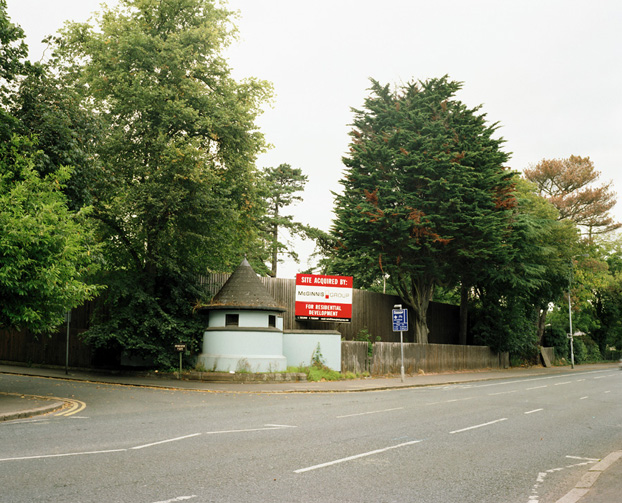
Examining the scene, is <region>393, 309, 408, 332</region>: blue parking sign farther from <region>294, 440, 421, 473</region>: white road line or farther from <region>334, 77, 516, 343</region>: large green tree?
<region>294, 440, 421, 473</region>: white road line

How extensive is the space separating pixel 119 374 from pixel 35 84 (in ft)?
43.1

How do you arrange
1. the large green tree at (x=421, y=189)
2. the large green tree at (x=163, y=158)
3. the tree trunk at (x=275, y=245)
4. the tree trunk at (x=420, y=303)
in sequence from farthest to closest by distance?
the tree trunk at (x=275, y=245)
the tree trunk at (x=420, y=303)
the large green tree at (x=421, y=189)
the large green tree at (x=163, y=158)

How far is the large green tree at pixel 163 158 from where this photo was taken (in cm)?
2352

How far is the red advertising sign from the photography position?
2902 centimetres

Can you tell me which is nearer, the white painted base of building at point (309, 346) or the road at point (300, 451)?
the road at point (300, 451)

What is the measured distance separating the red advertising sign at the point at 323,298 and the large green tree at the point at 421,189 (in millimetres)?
4206

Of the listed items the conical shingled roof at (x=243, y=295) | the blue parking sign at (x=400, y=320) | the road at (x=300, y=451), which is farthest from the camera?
the blue parking sign at (x=400, y=320)

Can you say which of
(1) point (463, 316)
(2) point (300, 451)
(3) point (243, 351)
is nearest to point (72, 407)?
(2) point (300, 451)

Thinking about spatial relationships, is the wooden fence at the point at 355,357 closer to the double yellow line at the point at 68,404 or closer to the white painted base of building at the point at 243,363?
the white painted base of building at the point at 243,363

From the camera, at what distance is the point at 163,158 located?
23031 millimetres

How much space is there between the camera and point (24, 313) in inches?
597

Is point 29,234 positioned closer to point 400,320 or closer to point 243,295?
point 243,295

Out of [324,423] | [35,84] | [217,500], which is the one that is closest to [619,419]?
[324,423]

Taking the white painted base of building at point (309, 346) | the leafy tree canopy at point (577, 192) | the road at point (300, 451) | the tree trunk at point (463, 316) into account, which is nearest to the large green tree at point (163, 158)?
the white painted base of building at point (309, 346)
